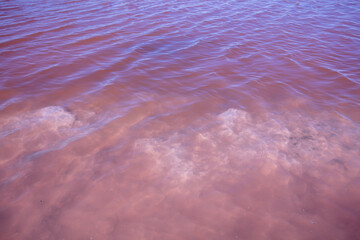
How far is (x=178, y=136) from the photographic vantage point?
3064 millimetres

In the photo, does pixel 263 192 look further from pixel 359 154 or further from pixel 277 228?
pixel 359 154

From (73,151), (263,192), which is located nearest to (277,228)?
(263,192)

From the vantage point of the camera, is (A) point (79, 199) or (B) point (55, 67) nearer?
(A) point (79, 199)

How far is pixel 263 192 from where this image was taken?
7.78ft

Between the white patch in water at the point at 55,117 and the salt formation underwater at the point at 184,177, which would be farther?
the white patch in water at the point at 55,117

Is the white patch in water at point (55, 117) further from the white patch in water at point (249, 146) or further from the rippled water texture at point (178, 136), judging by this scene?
the white patch in water at point (249, 146)

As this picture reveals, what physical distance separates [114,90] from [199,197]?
9.08 feet

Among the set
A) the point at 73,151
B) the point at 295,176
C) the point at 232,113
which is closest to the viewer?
the point at 295,176

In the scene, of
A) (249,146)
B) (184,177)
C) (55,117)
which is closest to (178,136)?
(184,177)

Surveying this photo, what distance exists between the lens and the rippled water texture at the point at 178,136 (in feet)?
6.87

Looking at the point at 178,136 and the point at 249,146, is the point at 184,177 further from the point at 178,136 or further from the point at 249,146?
the point at 249,146

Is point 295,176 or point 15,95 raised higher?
point 15,95

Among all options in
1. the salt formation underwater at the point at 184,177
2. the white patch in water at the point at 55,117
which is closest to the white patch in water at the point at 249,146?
the salt formation underwater at the point at 184,177

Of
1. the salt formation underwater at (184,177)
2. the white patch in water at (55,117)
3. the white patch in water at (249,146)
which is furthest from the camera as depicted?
the white patch in water at (55,117)
